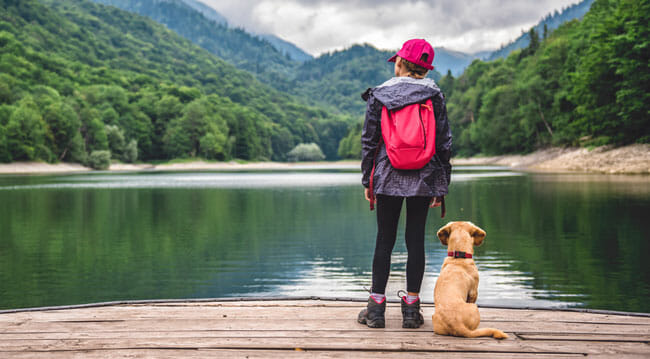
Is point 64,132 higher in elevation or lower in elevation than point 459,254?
higher

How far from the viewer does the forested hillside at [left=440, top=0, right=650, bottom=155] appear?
41812 mm

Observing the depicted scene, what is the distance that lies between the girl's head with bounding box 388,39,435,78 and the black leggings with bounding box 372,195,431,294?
1.14 m

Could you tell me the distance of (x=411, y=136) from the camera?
416cm

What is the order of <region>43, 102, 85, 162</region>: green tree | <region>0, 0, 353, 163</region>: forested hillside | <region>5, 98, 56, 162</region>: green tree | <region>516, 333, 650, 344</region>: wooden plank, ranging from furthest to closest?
<region>43, 102, 85, 162</region>: green tree, <region>0, 0, 353, 163</region>: forested hillside, <region>5, 98, 56, 162</region>: green tree, <region>516, 333, 650, 344</region>: wooden plank

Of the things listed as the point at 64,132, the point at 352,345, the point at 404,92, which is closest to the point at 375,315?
the point at 352,345

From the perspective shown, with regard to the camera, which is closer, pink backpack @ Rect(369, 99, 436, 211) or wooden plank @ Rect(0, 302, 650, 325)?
pink backpack @ Rect(369, 99, 436, 211)

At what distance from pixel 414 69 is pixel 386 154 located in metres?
0.81

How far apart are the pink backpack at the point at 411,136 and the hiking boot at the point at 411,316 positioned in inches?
46.2

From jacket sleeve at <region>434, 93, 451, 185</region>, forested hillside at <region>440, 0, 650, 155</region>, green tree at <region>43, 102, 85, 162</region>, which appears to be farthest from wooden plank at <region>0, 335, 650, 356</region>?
green tree at <region>43, 102, 85, 162</region>

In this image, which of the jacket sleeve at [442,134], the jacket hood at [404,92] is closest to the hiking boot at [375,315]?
the jacket sleeve at [442,134]

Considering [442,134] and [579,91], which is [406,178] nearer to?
[442,134]

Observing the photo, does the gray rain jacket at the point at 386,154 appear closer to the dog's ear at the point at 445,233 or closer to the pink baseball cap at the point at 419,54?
the pink baseball cap at the point at 419,54

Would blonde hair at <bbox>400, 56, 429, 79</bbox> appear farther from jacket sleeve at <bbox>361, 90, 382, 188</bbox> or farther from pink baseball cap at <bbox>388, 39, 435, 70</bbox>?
jacket sleeve at <bbox>361, 90, 382, 188</bbox>

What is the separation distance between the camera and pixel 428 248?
14.8 m
